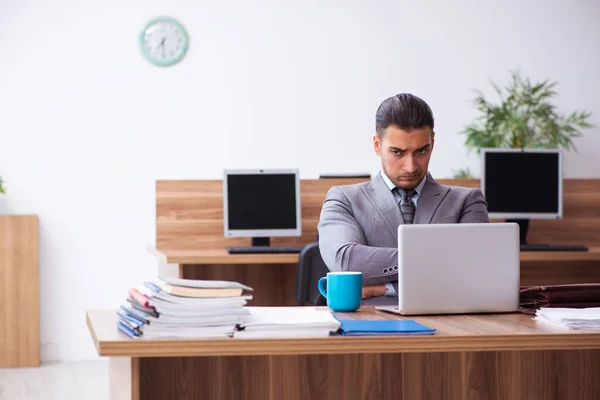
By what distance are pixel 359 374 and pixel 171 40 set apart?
4200 millimetres

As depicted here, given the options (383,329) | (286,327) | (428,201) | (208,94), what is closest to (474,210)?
(428,201)

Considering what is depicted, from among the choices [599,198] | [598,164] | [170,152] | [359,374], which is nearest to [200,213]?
[170,152]

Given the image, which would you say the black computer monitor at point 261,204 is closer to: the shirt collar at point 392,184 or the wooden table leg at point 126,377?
the shirt collar at point 392,184

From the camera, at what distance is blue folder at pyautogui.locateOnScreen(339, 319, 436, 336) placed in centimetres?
161

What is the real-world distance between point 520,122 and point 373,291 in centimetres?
369

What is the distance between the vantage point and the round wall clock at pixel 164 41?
5738mm

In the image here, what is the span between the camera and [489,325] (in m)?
1.76

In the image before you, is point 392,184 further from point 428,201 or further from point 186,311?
point 186,311

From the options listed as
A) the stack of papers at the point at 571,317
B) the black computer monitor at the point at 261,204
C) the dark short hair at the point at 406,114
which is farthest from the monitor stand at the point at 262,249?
the stack of papers at the point at 571,317

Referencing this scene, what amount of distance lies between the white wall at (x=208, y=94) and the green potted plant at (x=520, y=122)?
0.14m

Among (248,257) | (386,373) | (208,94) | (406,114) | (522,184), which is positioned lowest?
(386,373)

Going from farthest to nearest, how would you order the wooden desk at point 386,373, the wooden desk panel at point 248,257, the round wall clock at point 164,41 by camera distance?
1. the round wall clock at point 164,41
2. the wooden desk panel at point 248,257
3. the wooden desk at point 386,373

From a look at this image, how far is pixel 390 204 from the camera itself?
2.56m

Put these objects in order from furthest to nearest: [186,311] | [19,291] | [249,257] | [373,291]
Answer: [19,291]
[249,257]
[373,291]
[186,311]
